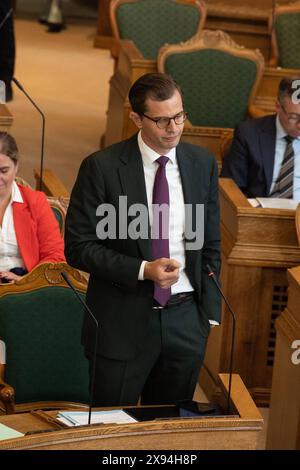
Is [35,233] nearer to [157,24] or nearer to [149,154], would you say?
[149,154]

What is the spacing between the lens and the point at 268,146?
17.7 feet

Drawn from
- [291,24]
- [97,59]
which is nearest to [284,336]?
[291,24]

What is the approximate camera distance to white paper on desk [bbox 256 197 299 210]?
5072mm

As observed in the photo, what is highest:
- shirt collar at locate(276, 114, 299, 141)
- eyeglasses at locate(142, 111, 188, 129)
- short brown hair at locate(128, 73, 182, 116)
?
short brown hair at locate(128, 73, 182, 116)

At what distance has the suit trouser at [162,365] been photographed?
3.41 m

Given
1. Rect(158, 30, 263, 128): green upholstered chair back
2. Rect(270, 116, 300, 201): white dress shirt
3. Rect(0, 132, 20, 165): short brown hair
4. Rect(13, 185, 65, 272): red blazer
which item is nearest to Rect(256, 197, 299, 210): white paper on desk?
Rect(270, 116, 300, 201): white dress shirt

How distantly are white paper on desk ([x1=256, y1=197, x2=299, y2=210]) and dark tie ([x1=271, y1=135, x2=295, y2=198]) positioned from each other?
0.16 metres

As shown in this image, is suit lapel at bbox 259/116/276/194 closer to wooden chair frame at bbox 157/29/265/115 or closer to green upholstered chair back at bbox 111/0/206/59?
wooden chair frame at bbox 157/29/265/115

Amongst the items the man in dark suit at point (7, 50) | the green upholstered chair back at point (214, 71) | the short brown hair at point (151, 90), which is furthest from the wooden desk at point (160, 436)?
the man in dark suit at point (7, 50)

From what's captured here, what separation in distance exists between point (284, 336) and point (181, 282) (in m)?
0.96

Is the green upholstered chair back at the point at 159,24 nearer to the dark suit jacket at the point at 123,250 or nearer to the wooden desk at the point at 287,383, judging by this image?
the wooden desk at the point at 287,383

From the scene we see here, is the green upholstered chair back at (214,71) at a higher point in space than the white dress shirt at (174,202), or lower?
lower

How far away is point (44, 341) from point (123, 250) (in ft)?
3.19

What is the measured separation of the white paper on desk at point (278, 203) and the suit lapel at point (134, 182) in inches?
68.6
